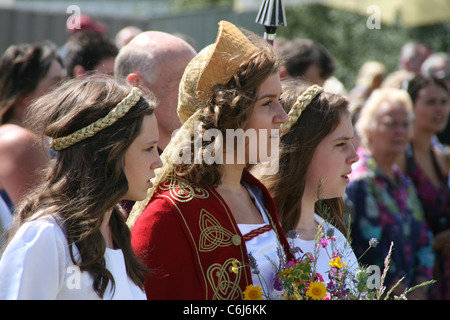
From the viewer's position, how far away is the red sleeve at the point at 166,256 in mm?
2541

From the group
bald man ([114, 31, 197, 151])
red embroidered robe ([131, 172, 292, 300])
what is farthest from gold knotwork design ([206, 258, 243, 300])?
bald man ([114, 31, 197, 151])

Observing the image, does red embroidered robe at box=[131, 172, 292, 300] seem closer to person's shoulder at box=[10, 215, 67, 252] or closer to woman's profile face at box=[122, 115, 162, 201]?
woman's profile face at box=[122, 115, 162, 201]

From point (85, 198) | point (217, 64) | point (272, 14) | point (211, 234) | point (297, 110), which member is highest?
point (272, 14)

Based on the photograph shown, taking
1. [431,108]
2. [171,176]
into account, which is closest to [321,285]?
[171,176]

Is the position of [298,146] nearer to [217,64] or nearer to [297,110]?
[297,110]

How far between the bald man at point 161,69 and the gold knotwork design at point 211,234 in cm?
105

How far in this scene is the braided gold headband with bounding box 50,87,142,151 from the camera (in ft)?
7.59

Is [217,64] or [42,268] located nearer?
[42,268]

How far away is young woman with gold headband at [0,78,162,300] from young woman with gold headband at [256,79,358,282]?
2.87 ft

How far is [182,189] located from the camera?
2727 mm

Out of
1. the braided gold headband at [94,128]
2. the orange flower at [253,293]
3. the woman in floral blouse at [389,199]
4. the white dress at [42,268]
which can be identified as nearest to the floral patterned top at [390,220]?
the woman in floral blouse at [389,199]

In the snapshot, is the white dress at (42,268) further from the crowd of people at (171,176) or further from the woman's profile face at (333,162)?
the woman's profile face at (333,162)

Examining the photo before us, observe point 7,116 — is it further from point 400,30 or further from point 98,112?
point 400,30

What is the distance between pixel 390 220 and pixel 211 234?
2526 mm
